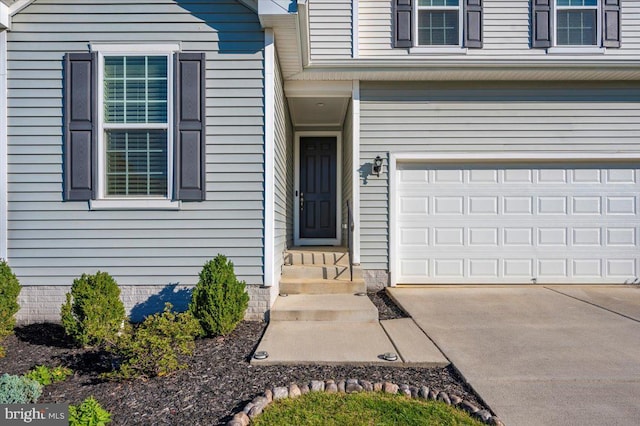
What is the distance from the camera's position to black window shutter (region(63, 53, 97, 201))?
4105mm

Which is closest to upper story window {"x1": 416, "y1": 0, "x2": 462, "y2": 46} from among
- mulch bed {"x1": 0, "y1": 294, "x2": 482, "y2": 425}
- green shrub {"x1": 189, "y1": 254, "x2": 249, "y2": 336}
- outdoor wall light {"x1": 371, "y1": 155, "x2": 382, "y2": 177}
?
outdoor wall light {"x1": 371, "y1": 155, "x2": 382, "y2": 177}

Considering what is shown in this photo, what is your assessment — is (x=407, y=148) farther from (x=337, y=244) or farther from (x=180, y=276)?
(x=180, y=276)

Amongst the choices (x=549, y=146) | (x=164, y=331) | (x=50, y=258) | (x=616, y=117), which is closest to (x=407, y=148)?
(x=549, y=146)

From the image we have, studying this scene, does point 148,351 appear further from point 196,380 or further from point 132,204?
point 132,204

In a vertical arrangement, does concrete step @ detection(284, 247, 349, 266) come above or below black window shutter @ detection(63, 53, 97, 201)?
below

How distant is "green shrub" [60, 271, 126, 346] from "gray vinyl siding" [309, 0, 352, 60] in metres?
4.28

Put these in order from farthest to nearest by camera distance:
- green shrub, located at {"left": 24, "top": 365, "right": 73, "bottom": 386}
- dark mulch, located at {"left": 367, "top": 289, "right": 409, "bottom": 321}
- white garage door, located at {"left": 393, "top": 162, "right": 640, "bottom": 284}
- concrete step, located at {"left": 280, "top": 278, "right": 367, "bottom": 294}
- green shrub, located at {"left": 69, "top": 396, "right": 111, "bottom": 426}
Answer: white garage door, located at {"left": 393, "top": 162, "right": 640, "bottom": 284}
concrete step, located at {"left": 280, "top": 278, "right": 367, "bottom": 294}
dark mulch, located at {"left": 367, "top": 289, "right": 409, "bottom": 321}
green shrub, located at {"left": 24, "top": 365, "right": 73, "bottom": 386}
green shrub, located at {"left": 69, "top": 396, "right": 111, "bottom": 426}

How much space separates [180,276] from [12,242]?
1.87 meters

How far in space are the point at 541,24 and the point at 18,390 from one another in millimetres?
7347

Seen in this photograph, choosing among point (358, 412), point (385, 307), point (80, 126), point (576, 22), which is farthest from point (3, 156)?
point (576, 22)

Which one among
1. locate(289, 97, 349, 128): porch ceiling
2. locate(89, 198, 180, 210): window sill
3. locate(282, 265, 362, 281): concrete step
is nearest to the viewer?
locate(89, 198, 180, 210): window sill

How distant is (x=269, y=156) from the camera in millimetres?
4281

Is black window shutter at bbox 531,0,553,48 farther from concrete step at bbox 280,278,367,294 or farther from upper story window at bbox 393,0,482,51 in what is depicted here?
concrete step at bbox 280,278,367,294

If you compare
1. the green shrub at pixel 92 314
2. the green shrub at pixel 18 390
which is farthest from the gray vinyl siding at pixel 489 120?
the green shrub at pixel 18 390
